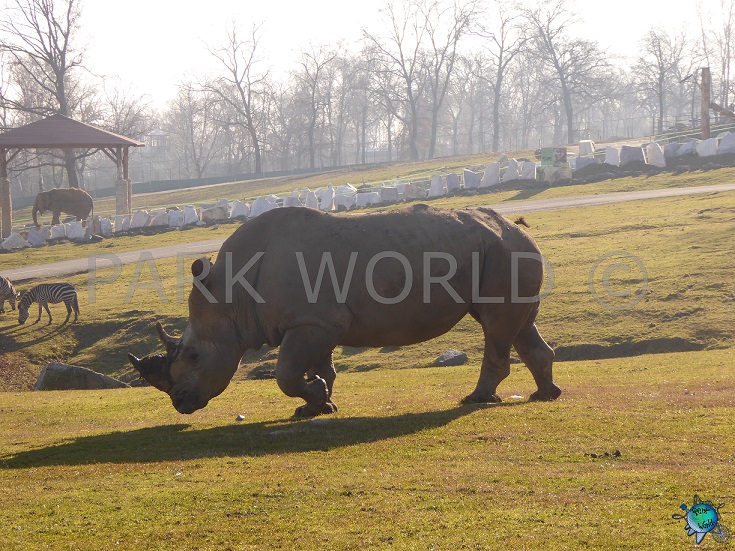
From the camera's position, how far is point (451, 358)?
56.5ft

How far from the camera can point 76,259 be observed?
115ft

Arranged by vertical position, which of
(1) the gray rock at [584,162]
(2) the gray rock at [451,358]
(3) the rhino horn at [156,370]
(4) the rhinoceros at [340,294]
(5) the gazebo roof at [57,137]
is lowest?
(2) the gray rock at [451,358]

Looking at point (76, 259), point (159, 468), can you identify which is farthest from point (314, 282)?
point (76, 259)

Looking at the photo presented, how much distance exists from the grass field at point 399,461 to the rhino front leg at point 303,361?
14.9 inches

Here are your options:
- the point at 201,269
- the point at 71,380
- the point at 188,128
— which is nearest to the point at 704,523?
the point at 201,269

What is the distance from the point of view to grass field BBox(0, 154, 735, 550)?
611 centimetres

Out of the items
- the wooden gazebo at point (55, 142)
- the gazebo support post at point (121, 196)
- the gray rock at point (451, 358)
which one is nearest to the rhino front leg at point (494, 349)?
the gray rock at point (451, 358)

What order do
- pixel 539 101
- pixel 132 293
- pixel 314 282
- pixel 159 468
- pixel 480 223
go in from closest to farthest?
pixel 159 468
pixel 314 282
pixel 480 223
pixel 132 293
pixel 539 101

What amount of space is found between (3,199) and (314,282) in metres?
37.8

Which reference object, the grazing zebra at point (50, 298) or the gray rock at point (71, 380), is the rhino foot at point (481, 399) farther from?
the grazing zebra at point (50, 298)

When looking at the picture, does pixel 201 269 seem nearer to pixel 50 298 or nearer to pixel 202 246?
pixel 50 298

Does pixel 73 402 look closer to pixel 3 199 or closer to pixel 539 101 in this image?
pixel 3 199

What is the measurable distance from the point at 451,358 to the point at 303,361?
758 centimetres

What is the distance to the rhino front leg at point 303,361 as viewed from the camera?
32.7 feet
